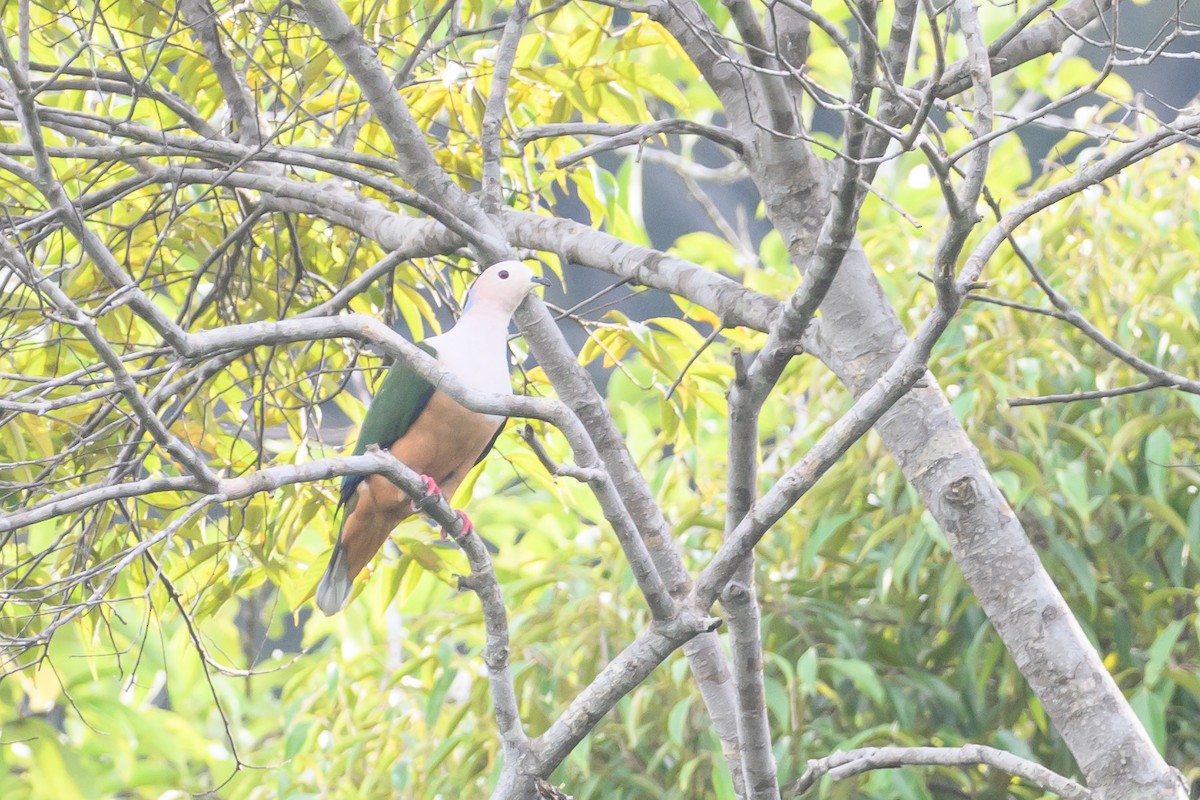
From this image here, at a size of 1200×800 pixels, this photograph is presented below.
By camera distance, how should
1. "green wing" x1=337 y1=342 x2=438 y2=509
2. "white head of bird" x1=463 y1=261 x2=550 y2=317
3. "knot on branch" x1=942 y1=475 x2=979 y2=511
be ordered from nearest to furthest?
"knot on branch" x1=942 y1=475 x2=979 y2=511
"white head of bird" x1=463 y1=261 x2=550 y2=317
"green wing" x1=337 y1=342 x2=438 y2=509

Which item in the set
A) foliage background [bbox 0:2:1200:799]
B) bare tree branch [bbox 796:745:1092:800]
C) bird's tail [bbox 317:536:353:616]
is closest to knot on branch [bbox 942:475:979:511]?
bare tree branch [bbox 796:745:1092:800]

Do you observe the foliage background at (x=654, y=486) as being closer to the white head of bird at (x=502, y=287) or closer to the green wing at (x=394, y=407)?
the green wing at (x=394, y=407)

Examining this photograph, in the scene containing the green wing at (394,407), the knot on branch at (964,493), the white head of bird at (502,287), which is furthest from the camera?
the green wing at (394,407)

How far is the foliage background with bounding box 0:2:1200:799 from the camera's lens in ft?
7.11

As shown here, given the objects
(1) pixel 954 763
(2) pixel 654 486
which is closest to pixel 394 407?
(2) pixel 654 486

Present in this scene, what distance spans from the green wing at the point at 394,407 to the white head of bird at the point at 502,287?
0.80ft

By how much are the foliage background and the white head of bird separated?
27 centimetres

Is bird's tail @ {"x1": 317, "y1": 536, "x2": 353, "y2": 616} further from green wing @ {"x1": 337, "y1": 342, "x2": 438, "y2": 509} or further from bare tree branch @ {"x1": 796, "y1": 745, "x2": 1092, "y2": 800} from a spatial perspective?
bare tree branch @ {"x1": 796, "y1": 745, "x2": 1092, "y2": 800}

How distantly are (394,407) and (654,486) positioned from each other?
97 cm

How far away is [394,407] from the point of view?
7.06 ft

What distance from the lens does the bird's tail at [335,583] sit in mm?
2150

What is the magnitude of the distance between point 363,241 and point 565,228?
0.78 meters

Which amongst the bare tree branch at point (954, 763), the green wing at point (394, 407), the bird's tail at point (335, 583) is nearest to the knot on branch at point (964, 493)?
the bare tree branch at point (954, 763)

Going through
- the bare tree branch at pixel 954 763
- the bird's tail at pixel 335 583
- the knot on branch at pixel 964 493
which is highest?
the bird's tail at pixel 335 583
